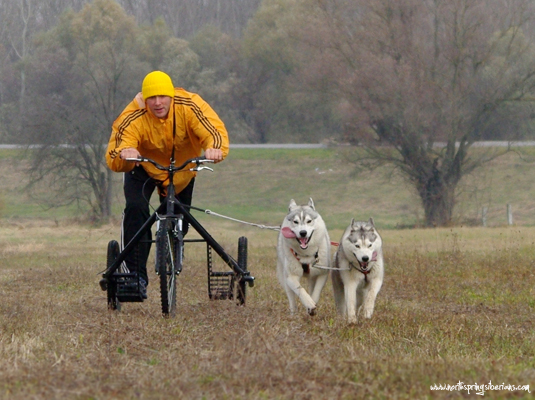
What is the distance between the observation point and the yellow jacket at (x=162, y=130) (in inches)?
281

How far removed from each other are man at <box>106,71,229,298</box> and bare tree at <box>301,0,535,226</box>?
958 inches

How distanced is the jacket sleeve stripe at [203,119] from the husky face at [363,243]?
1.49 meters

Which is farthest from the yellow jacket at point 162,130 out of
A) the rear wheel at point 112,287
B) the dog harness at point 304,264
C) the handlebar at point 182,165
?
the dog harness at point 304,264

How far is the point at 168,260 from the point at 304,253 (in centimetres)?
130

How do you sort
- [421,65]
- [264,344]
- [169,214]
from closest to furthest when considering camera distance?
[264,344] < [169,214] < [421,65]

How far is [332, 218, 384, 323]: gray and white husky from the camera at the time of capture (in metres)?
7.48

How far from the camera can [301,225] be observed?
754cm

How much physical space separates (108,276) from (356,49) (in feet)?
84.1

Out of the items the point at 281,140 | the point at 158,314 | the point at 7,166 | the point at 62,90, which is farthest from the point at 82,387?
the point at 281,140

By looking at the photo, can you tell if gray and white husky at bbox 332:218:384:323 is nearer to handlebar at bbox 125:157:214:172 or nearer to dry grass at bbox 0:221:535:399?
dry grass at bbox 0:221:535:399

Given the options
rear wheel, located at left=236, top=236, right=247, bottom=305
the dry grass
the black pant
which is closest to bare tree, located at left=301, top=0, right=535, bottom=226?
the dry grass

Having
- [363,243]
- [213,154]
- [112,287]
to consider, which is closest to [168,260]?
[112,287]

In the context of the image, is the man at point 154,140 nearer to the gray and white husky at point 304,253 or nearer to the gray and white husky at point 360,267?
the gray and white husky at point 304,253

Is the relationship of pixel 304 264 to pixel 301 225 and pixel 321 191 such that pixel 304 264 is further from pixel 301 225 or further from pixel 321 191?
pixel 321 191
